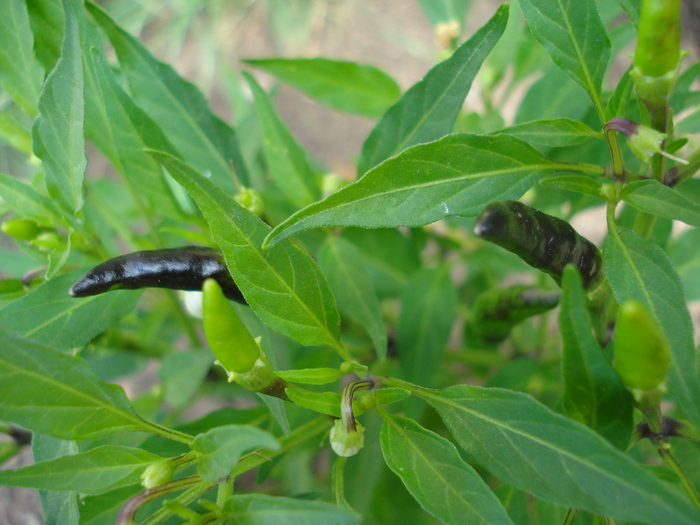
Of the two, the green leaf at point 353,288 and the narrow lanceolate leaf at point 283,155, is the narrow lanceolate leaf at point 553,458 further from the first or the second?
the narrow lanceolate leaf at point 283,155

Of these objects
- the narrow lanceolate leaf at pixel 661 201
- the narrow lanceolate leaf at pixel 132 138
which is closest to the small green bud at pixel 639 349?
the narrow lanceolate leaf at pixel 661 201

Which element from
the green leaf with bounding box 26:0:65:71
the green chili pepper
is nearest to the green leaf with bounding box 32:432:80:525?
the green leaf with bounding box 26:0:65:71

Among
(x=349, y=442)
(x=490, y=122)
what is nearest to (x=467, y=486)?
(x=349, y=442)

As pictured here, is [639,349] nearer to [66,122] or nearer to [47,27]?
[66,122]

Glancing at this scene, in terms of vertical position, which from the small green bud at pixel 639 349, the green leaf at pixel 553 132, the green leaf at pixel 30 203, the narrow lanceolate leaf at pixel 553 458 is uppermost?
the green leaf at pixel 553 132

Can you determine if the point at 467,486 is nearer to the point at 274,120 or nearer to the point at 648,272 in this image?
the point at 648,272

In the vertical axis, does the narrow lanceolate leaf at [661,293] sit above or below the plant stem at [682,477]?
above
